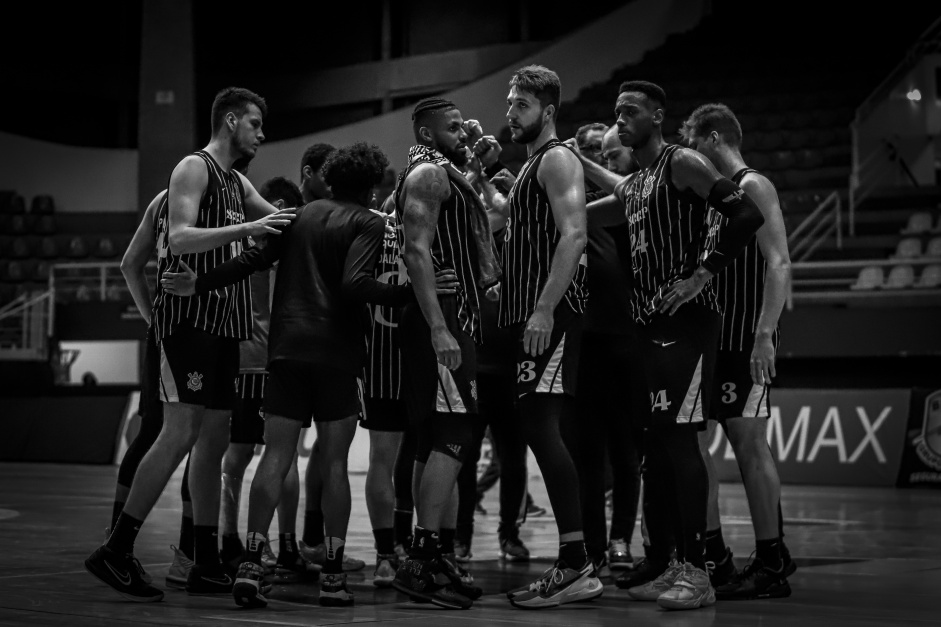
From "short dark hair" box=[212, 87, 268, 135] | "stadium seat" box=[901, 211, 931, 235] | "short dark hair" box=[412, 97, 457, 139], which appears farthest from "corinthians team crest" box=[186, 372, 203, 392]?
"stadium seat" box=[901, 211, 931, 235]

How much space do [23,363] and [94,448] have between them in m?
2.69

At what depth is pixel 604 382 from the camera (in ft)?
19.2

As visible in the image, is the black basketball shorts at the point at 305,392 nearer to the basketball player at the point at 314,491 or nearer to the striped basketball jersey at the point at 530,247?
the striped basketball jersey at the point at 530,247

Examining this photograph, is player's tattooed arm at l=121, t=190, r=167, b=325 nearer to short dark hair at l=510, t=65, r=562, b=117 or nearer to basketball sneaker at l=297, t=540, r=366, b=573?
basketball sneaker at l=297, t=540, r=366, b=573

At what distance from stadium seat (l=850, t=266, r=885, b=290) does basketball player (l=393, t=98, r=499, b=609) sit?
10.7 m

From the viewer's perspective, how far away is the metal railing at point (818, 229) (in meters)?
16.0

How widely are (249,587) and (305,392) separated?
0.80m

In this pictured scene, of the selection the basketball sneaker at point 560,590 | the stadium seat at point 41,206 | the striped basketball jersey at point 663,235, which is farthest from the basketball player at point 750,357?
the stadium seat at point 41,206

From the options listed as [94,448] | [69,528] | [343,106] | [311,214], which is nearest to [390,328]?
[311,214]

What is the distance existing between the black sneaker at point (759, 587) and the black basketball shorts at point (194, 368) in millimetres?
2298

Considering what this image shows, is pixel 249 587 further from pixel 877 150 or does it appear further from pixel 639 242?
pixel 877 150

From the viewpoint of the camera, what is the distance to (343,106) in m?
26.3

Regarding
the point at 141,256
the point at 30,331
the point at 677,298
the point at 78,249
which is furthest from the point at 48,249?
the point at 677,298

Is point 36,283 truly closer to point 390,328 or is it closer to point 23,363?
point 23,363
